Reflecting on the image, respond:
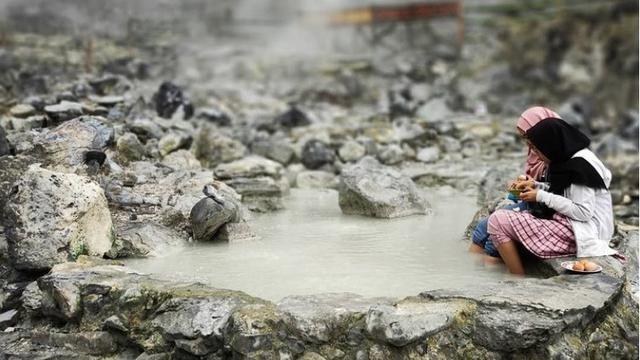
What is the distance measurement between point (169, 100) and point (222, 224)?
204 inches

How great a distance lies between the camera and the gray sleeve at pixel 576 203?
3338 millimetres

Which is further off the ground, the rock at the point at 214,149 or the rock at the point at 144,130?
the rock at the point at 144,130

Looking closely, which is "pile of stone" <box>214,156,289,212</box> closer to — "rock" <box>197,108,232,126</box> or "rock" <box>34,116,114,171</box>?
"rock" <box>34,116,114,171</box>

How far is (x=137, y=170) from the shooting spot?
5.43 metres

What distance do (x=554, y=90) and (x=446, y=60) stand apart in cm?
368

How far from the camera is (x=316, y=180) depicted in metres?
7.23

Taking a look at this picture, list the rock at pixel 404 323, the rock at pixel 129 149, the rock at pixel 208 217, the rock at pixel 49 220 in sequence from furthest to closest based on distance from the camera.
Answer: the rock at pixel 129 149 → the rock at pixel 208 217 → the rock at pixel 49 220 → the rock at pixel 404 323

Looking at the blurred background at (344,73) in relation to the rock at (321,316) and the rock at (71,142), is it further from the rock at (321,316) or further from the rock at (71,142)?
the rock at (321,316)

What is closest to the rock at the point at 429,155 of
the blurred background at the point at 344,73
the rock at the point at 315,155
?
the blurred background at the point at 344,73

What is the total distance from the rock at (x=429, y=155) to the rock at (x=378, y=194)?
11.6 feet

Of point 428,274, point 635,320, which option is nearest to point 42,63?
point 428,274

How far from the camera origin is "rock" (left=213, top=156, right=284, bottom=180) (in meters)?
6.33

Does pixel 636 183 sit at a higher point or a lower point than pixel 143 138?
lower

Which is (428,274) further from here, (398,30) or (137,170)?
(398,30)
